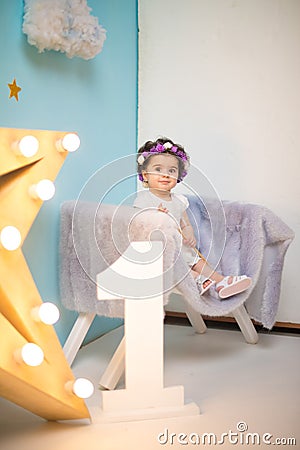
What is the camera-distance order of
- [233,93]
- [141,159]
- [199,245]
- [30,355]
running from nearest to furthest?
[30,355], [141,159], [199,245], [233,93]

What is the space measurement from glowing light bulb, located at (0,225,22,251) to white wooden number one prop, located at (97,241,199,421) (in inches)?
15.4

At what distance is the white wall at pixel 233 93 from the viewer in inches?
106

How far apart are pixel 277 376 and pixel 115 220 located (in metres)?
0.77

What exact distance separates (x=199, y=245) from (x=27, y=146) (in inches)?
33.4

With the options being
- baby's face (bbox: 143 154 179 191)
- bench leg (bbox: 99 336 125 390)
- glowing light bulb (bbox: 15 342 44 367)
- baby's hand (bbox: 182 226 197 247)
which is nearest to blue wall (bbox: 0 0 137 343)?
baby's face (bbox: 143 154 179 191)

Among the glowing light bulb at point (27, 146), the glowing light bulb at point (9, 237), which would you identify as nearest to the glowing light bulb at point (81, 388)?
the glowing light bulb at point (9, 237)

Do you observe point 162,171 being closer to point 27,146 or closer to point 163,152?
point 163,152

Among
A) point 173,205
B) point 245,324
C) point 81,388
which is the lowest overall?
point 245,324

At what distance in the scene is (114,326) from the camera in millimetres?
2752

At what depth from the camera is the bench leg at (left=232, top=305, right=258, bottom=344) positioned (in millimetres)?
2471

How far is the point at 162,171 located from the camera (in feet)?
6.41

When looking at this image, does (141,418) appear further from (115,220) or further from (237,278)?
(237,278)

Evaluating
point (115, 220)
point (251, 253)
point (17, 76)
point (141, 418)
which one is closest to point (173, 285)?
point (115, 220)

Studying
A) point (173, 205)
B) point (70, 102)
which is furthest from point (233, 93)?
point (173, 205)
